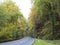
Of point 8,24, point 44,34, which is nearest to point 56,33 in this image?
point 44,34

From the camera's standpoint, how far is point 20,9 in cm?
3884

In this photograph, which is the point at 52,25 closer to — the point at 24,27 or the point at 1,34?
the point at 1,34

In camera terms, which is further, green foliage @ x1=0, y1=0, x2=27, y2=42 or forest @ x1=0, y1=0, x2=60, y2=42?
green foliage @ x1=0, y1=0, x2=27, y2=42

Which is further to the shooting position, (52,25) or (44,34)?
(44,34)

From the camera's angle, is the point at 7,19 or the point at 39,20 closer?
the point at 39,20

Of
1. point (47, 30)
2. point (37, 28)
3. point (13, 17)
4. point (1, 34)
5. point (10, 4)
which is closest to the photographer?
point (47, 30)

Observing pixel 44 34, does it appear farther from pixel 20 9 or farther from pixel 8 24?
pixel 20 9

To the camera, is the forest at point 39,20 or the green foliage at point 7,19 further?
the green foliage at point 7,19

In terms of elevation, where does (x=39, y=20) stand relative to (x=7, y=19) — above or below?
below

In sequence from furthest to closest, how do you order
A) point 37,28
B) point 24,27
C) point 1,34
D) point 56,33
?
point 24,27, point 37,28, point 1,34, point 56,33

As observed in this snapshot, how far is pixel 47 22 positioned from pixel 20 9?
48.3 feet

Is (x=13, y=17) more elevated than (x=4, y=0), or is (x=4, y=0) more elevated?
(x=4, y=0)

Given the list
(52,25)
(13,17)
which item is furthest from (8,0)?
(52,25)

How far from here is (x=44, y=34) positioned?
2639cm
